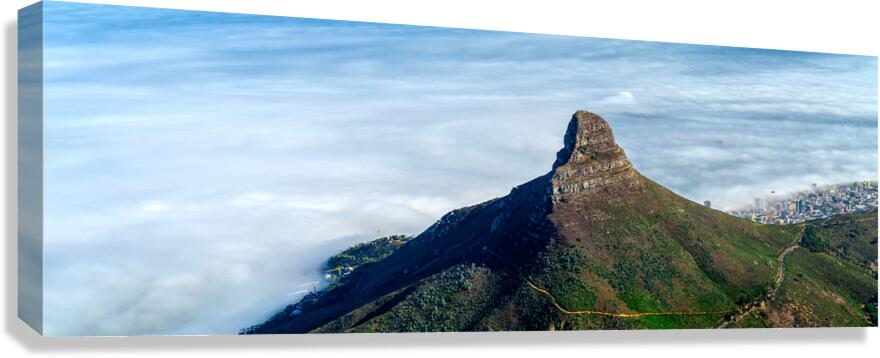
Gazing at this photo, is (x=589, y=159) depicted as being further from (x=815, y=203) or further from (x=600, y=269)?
(x=815, y=203)

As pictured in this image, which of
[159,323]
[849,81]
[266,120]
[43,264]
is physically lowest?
[159,323]

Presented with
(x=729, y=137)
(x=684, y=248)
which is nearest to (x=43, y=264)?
(x=684, y=248)

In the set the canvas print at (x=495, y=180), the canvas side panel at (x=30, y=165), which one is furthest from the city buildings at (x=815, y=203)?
the canvas side panel at (x=30, y=165)

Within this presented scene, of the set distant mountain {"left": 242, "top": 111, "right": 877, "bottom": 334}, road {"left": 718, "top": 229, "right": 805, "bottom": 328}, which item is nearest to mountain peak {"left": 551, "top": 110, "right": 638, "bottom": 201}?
distant mountain {"left": 242, "top": 111, "right": 877, "bottom": 334}

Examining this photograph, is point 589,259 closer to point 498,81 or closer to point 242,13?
point 498,81

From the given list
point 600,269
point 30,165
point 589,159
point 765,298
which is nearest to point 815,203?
point 765,298

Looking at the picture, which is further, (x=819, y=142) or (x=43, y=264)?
(x=819, y=142)

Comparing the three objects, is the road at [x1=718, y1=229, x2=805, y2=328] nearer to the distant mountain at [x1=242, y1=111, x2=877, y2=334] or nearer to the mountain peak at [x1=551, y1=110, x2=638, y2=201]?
the distant mountain at [x1=242, y1=111, x2=877, y2=334]

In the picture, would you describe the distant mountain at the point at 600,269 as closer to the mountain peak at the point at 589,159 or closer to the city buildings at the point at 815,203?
the mountain peak at the point at 589,159
